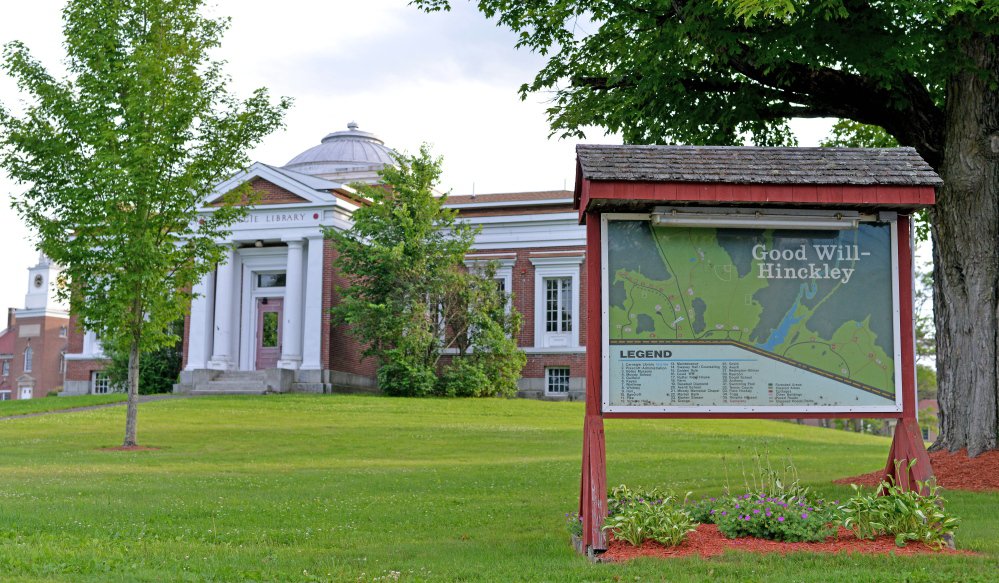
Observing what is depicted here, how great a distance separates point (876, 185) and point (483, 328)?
28.4 meters

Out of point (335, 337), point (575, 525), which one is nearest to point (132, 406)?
point (575, 525)

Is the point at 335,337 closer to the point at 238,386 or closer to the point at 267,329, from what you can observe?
the point at 267,329

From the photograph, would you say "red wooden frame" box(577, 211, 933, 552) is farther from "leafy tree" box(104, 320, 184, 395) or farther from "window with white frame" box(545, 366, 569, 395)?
"leafy tree" box(104, 320, 184, 395)

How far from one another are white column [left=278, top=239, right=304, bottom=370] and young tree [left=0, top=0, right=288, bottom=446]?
16.5 metres

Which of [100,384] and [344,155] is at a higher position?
[344,155]

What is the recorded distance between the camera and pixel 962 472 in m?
13.9

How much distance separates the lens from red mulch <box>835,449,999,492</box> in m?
13.4

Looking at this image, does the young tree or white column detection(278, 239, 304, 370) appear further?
white column detection(278, 239, 304, 370)

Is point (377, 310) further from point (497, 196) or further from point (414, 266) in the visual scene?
point (497, 196)

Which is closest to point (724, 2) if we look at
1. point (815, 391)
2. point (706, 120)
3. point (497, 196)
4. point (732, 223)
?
point (706, 120)

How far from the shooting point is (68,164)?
2130 centimetres

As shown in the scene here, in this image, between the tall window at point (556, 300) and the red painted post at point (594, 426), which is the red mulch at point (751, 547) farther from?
the tall window at point (556, 300)

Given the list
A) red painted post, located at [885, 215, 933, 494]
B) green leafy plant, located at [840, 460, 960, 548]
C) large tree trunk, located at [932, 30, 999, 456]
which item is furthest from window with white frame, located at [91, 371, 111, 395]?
green leafy plant, located at [840, 460, 960, 548]

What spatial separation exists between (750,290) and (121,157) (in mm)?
14675
